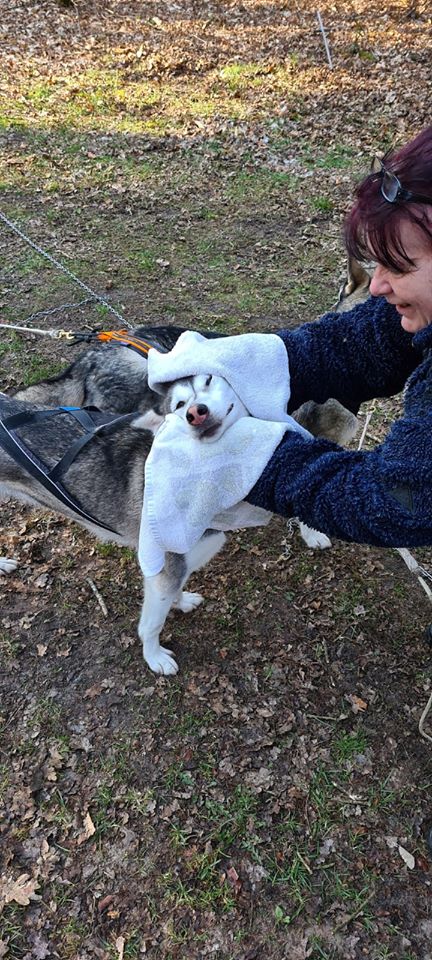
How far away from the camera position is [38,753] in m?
3.61

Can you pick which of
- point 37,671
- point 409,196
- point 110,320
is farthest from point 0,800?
point 110,320

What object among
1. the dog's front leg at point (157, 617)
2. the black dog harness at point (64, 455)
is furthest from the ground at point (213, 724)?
the black dog harness at point (64, 455)

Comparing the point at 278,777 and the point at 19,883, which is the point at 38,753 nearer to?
the point at 19,883

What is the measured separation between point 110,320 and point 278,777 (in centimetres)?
484

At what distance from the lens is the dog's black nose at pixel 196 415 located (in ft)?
8.68

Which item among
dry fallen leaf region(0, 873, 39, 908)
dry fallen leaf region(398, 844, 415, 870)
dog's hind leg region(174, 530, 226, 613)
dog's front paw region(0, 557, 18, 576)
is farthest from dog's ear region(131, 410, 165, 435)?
dry fallen leaf region(398, 844, 415, 870)

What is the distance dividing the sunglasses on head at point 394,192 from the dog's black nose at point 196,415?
3.53ft

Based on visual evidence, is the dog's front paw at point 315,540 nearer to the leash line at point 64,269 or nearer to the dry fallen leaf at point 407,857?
the dry fallen leaf at point 407,857

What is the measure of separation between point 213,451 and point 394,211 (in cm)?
109

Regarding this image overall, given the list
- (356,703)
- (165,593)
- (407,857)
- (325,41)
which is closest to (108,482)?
(165,593)

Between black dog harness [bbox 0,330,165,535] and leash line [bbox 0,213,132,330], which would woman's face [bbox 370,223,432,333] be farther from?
leash line [bbox 0,213,132,330]

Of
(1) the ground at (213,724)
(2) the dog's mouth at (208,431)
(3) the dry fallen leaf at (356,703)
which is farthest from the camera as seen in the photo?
(3) the dry fallen leaf at (356,703)

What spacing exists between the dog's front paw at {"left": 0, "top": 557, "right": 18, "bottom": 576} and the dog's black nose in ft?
7.94

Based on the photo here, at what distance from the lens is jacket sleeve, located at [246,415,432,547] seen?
2111mm
